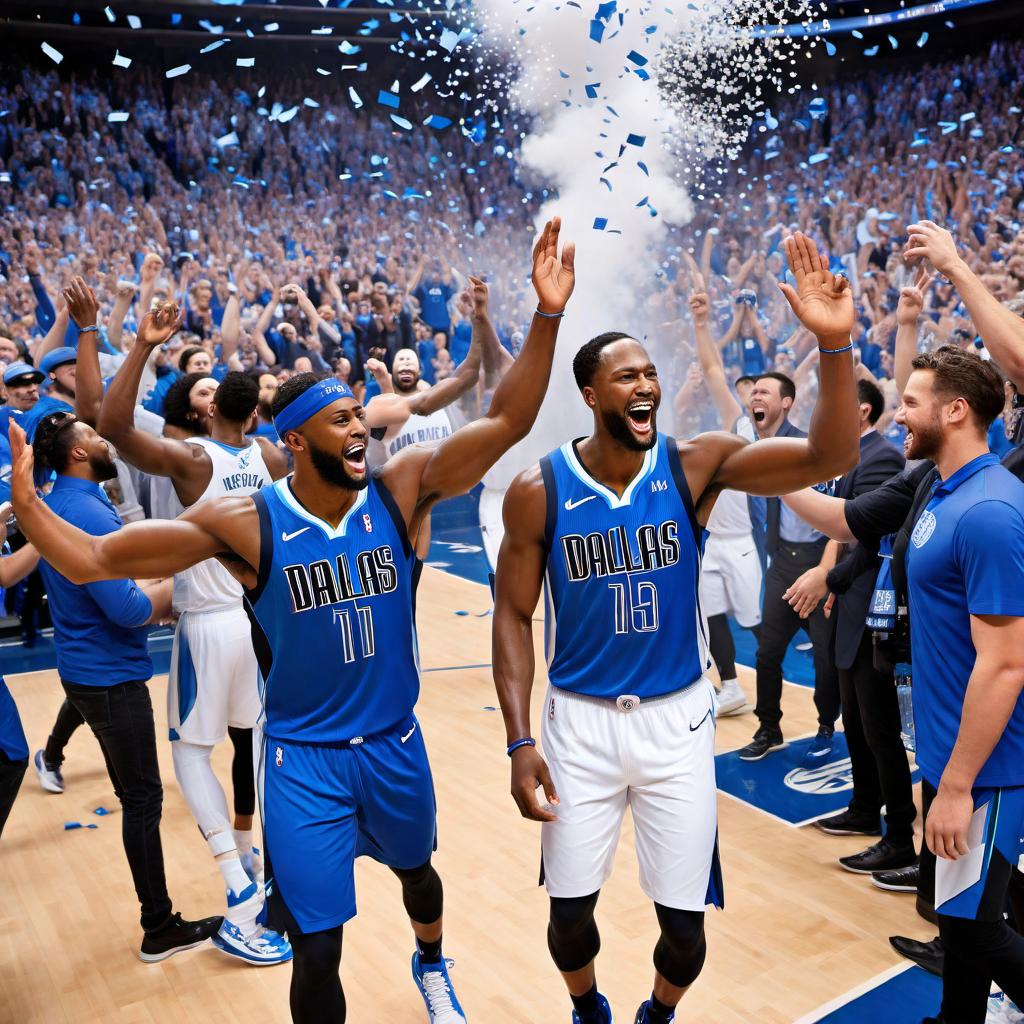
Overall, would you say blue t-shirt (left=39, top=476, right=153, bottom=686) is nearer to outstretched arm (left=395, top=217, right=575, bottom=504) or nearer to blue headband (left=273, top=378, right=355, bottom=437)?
blue headband (left=273, top=378, right=355, bottom=437)

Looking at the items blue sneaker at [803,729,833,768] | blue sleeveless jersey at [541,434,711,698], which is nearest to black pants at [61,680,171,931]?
blue sleeveless jersey at [541,434,711,698]

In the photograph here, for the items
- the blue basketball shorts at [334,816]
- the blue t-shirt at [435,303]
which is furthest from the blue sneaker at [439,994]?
the blue t-shirt at [435,303]

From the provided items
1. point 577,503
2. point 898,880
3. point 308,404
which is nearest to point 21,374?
point 308,404

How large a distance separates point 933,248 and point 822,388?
26.2 inches

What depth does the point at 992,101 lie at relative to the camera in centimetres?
1587

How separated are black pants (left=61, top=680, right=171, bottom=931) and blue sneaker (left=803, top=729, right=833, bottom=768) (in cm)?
344

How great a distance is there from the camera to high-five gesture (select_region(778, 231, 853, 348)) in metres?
2.63

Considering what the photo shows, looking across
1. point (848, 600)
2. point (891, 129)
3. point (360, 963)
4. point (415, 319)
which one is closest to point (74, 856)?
point (360, 963)

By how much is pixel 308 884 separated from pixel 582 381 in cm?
164

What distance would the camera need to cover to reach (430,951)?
3.40 m

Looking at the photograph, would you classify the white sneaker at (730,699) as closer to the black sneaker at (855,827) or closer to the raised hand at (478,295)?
the black sneaker at (855,827)

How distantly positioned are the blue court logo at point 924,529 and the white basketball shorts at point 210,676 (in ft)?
8.18

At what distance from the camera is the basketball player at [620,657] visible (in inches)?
117

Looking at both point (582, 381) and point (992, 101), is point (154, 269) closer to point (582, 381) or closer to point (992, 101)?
point (582, 381)
